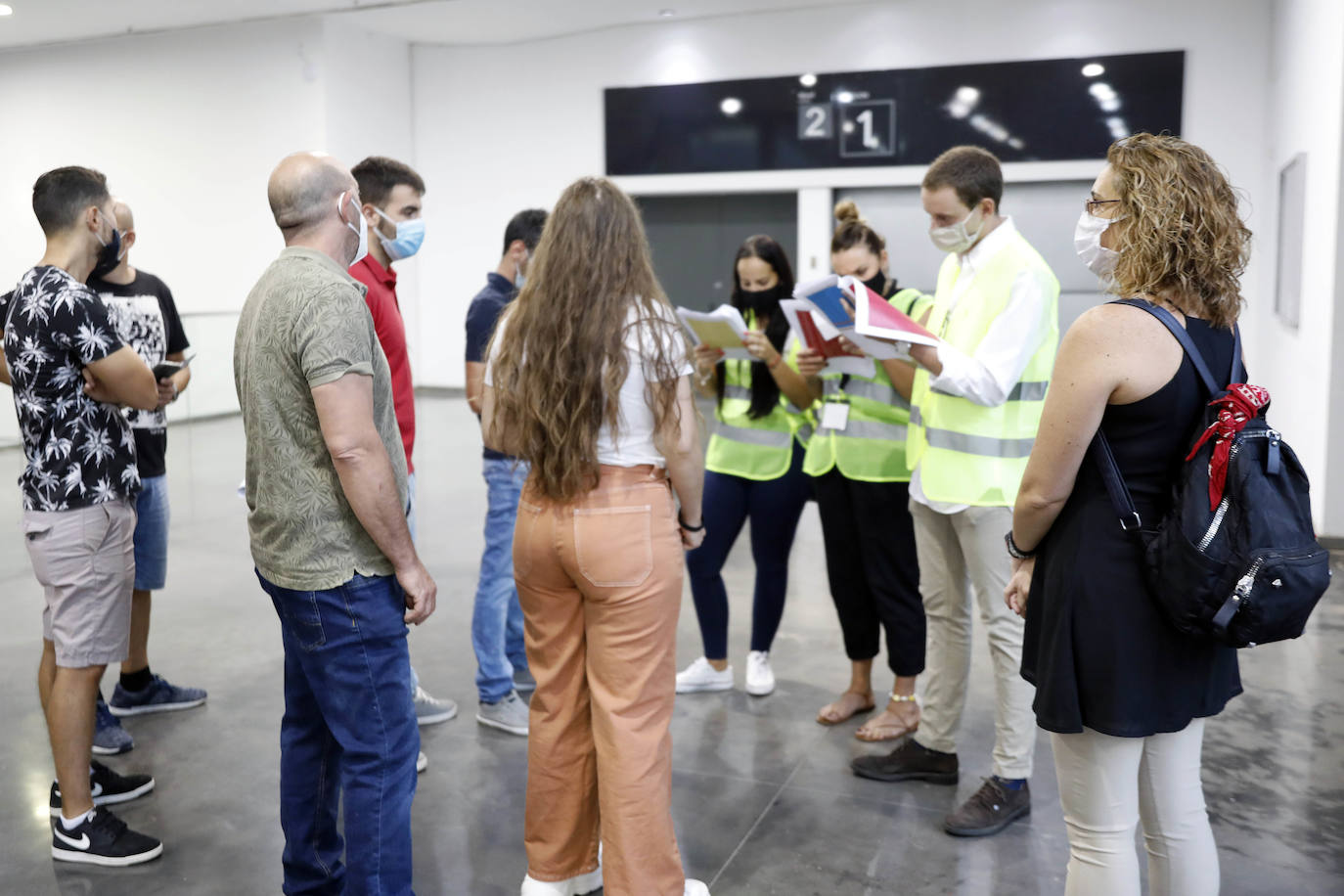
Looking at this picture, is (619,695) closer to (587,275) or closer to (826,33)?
(587,275)

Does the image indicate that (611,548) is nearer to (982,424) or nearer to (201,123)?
(982,424)

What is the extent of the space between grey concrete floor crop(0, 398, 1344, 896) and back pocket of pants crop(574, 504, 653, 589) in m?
0.83

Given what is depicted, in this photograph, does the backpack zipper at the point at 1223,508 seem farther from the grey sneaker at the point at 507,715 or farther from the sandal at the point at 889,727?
the grey sneaker at the point at 507,715

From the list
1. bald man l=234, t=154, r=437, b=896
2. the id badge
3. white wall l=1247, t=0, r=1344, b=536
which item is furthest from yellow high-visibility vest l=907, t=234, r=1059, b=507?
white wall l=1247, t=0, r=1344, b=536

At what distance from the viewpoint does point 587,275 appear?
7.04ft

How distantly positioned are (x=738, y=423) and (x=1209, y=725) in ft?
5.65

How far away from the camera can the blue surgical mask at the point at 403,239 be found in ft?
9.78

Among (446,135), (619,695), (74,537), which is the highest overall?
(446,135)

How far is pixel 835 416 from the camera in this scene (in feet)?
10.7

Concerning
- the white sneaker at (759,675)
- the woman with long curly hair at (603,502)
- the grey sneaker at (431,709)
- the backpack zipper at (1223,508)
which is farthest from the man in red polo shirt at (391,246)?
the backpack zipper at (1223,508)

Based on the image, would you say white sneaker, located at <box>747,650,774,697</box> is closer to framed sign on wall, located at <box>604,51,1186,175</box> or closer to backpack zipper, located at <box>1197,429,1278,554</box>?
backpack zipper, located at <box>1197,429,1278,554</box>

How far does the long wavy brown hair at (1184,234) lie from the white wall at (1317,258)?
4296 millimetres

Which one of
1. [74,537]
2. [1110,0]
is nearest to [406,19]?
[1110,0]

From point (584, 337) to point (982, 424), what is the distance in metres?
1.09
